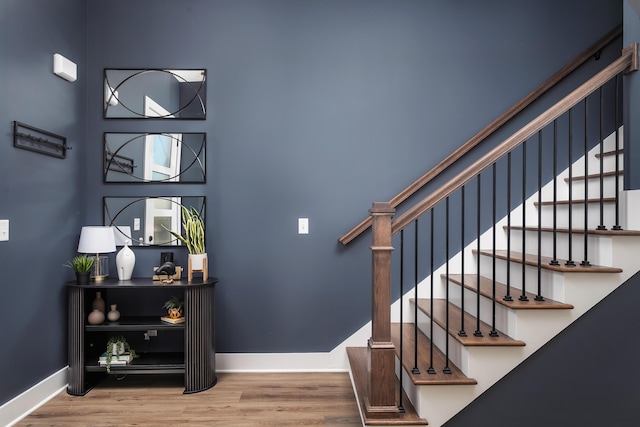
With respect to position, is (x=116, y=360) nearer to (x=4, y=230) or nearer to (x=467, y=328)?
(x=4, y=230)

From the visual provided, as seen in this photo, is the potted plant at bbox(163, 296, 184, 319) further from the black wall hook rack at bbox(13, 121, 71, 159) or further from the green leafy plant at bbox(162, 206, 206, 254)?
the black wall hook rack at bbox(13, 121, 71, 159)

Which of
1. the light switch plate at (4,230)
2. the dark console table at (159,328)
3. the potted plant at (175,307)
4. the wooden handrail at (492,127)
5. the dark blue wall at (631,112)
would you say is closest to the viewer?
the light switch plate at (4,230)

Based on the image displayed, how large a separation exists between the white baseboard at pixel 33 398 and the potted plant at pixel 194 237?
1068 mm

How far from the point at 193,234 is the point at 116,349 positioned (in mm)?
875

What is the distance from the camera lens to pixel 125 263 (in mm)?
2773

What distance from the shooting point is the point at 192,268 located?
2.75 metres

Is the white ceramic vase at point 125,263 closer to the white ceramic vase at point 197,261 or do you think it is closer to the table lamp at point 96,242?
the table lamp at point 96,242

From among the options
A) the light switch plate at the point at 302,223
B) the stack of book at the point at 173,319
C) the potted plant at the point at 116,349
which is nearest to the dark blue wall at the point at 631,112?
the light switch plate at the point at 302,223

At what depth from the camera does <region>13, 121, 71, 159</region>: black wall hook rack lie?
234cm

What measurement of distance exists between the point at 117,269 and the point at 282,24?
212 centimetres

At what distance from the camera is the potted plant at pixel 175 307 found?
2.70m

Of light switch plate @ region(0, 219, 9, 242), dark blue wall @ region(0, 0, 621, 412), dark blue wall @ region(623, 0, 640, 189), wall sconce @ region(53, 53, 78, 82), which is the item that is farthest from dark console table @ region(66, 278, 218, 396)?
dark blue wall @ region(623, 0, 640, 189)

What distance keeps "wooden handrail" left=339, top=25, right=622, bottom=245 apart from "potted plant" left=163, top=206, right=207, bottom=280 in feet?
3.22

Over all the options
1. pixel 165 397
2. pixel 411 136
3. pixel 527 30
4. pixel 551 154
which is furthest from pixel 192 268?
pixel 527 30
